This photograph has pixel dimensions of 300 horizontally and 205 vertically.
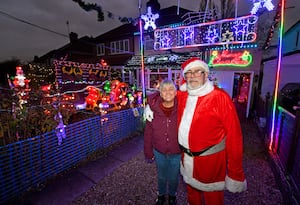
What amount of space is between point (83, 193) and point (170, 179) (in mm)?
1684

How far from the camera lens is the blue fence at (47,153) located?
2.78 metres

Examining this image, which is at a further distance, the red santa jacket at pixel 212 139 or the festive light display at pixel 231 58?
the festive light display at pixel 231 58

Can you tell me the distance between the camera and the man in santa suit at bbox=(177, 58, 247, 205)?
183cm

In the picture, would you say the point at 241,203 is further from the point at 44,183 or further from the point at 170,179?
the point at 44,183

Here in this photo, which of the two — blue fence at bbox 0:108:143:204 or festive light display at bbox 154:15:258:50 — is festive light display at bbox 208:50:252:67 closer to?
festive light display at bbox 154:15:258:50

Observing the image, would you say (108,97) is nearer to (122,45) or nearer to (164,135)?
(164,135)

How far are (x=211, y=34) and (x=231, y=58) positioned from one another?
7.46 ft

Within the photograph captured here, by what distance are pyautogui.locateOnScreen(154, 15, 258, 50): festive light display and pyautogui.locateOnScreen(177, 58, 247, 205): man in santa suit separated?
17.2 ft

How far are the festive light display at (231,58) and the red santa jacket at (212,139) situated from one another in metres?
7.39

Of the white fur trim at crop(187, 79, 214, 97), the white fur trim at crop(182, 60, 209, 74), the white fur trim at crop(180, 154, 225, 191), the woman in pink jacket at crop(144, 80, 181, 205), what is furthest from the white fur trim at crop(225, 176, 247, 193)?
the white fur trim at crop(182, 60, 209, 74)

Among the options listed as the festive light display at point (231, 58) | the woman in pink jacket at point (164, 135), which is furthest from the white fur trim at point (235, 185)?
the festive light display at point (231, 58)

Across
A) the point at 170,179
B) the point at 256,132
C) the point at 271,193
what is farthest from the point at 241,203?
the point at 256,132

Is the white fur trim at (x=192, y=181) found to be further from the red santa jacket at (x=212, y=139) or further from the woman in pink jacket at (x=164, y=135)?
the woman in pink jacket at (x=164, y=135)

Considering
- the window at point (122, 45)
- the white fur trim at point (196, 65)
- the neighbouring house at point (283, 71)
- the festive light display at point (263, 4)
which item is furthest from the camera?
the window at point (122, 45)
